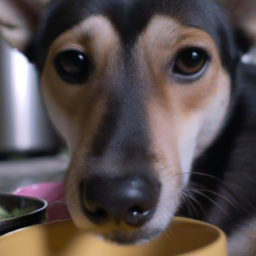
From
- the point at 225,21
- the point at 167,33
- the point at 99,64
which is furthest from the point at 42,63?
the point at 225,21

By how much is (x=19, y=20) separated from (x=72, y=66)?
356 millimetres

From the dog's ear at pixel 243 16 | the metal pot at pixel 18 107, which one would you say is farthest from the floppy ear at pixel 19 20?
the metal pot at pixel 18 107

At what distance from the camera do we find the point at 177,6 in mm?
1021

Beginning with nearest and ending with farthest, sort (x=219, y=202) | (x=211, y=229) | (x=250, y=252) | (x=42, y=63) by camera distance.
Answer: (x=211, y=229)
(x=250, y=252)
(x=219, y=202)
(x=42, y=63)

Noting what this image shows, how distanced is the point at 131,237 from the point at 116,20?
55cm

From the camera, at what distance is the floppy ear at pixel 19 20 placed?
4.27ft

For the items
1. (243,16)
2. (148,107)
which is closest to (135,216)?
(148,107)

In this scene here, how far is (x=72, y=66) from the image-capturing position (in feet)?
3.59

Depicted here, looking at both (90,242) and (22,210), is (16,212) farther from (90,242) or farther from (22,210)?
(90,242)

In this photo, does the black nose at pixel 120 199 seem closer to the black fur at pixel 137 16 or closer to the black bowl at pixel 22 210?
the black bowl at pixel 22 210

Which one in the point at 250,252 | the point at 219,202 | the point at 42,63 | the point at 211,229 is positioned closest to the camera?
the point at 211,229

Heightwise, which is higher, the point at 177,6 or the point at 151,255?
the point at 177,6

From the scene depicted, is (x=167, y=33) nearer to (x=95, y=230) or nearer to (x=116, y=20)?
(x=116, y=20)

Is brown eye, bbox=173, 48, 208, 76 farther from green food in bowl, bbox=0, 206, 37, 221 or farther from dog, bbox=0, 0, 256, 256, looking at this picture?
green food in bowl, bbox=0, 206, 37, 221
